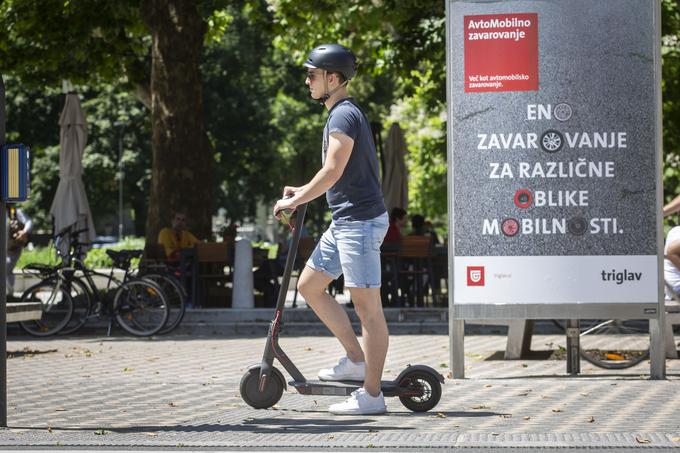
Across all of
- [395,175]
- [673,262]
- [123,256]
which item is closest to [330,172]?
[673,262]

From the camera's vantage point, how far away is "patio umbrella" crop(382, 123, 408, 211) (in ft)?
72.2

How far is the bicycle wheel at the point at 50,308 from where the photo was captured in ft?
51.4

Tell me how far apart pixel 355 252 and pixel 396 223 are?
41.6 feet

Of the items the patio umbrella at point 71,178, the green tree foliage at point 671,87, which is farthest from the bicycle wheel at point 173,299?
the green tree foliage at point 671,87

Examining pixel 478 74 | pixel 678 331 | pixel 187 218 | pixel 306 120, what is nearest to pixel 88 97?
pixel 306 120

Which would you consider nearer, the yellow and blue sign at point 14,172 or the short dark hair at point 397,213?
the yellow and blue sign at point 14,172

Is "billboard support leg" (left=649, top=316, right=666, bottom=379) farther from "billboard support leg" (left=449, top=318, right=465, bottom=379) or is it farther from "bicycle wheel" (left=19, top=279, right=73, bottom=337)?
"bicycle wheel" (left=19, top=279, right=73, bottom=337)

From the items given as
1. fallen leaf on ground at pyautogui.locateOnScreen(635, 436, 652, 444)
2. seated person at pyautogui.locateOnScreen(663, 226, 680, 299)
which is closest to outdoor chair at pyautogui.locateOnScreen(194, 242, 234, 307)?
seated person at pyautogui.locateOnScreen(663, 226, 680, 299)

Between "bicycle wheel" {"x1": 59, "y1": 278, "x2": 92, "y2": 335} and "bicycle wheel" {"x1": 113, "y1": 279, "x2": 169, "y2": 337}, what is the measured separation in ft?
1.58

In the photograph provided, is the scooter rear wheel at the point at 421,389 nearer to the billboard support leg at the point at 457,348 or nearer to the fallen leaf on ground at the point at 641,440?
the fallen leaf on ground at the point at 641,440

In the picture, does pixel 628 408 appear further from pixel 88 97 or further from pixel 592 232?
pixel 88 97

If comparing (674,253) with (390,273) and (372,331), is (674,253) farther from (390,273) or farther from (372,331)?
(390,273)

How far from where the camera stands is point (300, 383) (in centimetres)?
757

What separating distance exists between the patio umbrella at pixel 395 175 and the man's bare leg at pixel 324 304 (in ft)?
46.7
